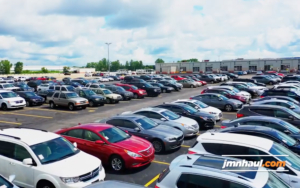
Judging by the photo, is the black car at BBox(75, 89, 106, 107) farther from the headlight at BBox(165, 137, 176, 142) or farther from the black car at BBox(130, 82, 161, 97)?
the headlight at BBox(165, 137, 176, 142)

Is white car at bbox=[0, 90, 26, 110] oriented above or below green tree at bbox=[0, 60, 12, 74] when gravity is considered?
below

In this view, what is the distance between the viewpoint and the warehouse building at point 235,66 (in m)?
73.4

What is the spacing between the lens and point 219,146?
7.32 metres

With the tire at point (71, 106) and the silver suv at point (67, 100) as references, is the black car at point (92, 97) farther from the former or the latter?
the tire at point (71, 106)

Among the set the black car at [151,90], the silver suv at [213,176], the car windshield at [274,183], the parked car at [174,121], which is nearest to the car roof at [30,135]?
the silver suv at [213,176]

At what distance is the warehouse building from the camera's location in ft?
241

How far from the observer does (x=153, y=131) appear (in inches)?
441

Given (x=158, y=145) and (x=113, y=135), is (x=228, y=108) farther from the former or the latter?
(x=113, y=135)

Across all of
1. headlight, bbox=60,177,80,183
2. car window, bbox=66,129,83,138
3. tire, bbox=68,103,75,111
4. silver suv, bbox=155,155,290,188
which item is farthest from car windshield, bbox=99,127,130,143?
tire, bbox=68,103,75,111

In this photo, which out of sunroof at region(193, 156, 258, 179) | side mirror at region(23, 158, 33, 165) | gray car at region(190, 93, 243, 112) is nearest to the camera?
sunroof at region(193, 156, 258, 179)

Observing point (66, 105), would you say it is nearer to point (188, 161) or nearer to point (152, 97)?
point (152, 97)

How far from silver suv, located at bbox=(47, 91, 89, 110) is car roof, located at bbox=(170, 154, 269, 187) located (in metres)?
17.8

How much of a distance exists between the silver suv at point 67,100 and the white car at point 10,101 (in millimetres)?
2203

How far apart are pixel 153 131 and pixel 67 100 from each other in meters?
13.5
